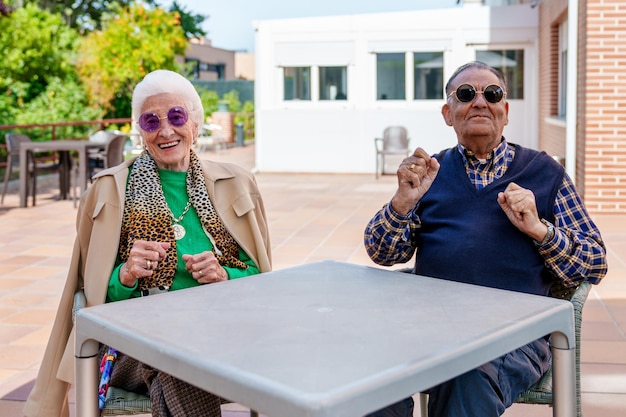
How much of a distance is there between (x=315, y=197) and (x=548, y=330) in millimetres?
9174

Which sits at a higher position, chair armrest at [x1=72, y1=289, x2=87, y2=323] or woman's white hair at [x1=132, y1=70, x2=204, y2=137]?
woman's white hair at [x1=132, y1=70, x2=204, y2=137]

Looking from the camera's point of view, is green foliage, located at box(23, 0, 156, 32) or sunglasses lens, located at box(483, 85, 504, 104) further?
green foliage, located at box(23, 0, 156, 32)

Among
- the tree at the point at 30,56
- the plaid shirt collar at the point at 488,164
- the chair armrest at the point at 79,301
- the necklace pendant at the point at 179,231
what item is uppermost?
the tree at the point at 30,56

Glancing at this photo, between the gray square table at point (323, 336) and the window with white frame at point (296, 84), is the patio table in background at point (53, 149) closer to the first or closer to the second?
the window with white frame at point (296, 84)

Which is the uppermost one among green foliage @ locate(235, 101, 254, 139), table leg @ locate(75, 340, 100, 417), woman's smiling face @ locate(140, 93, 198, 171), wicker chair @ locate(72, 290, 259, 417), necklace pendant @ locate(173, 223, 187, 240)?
green foliage @ locate(235, 101, 254, 139)

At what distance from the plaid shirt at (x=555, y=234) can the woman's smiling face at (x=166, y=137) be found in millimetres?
636

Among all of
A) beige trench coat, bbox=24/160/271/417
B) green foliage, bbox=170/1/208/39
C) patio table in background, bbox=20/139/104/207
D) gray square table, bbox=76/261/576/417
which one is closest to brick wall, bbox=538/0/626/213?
patio table in background, bbox=20/139/104/207

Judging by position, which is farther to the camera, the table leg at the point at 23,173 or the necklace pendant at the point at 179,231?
the table leg at the point at 23,173

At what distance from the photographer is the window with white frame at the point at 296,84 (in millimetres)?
15656

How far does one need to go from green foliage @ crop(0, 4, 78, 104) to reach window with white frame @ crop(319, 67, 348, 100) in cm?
665

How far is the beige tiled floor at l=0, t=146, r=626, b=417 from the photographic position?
11.3 ft

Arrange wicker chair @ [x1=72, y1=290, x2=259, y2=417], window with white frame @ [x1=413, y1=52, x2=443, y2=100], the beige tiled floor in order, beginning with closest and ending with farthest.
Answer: wicker chair @ [x1=72, y1=290, x2=259, y2=417] < the beige tiled floor < window with white frame @ [x1=413, y1=52, x2=443, y2=100]

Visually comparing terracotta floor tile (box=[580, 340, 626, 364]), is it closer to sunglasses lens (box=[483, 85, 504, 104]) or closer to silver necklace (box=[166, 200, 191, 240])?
sunglasses lens (box=[483, 85, 504, 104])

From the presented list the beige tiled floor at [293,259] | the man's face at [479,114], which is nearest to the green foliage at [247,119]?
the beige tiled floor at [293,259]
